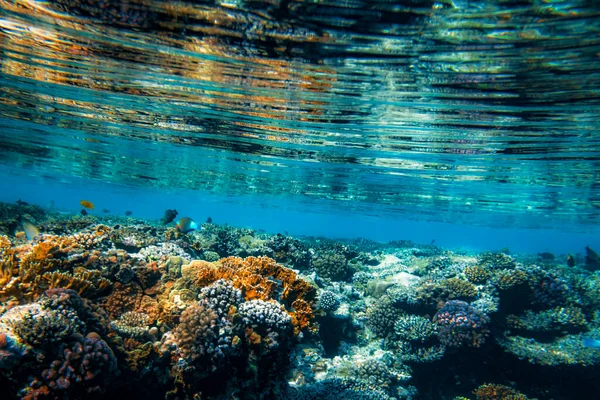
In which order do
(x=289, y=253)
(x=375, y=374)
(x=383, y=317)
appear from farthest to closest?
(x=289, y=253) < (x=383, y=317) < (x=375, y=374)

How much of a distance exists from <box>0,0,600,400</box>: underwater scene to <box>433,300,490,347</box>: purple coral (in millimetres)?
57

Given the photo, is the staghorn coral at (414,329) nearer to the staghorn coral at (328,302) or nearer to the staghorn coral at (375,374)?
the staghorn coral at (375,374)

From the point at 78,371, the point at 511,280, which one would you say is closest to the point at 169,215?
the point at 78,371

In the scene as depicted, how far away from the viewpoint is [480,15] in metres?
5.91

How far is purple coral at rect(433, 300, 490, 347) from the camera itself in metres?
8.87

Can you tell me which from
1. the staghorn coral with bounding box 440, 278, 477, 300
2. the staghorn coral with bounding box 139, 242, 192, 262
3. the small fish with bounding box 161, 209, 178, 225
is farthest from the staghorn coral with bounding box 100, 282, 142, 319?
the staghorn coral with bounding box 440, 278, 477, 300

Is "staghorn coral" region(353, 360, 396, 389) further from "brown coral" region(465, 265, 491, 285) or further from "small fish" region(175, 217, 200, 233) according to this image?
"small fish" region(175, 217, 200, 233)

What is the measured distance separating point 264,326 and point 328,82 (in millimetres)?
7528

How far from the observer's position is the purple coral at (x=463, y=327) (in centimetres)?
887

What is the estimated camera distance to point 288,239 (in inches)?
557

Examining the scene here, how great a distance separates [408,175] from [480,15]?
658 inches

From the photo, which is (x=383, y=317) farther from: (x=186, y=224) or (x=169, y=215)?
(x=169, y=215)

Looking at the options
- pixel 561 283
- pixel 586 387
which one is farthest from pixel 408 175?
pixel 586 387

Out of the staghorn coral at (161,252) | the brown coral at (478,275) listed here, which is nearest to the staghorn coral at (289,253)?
the staghorn coral at (161,252)
